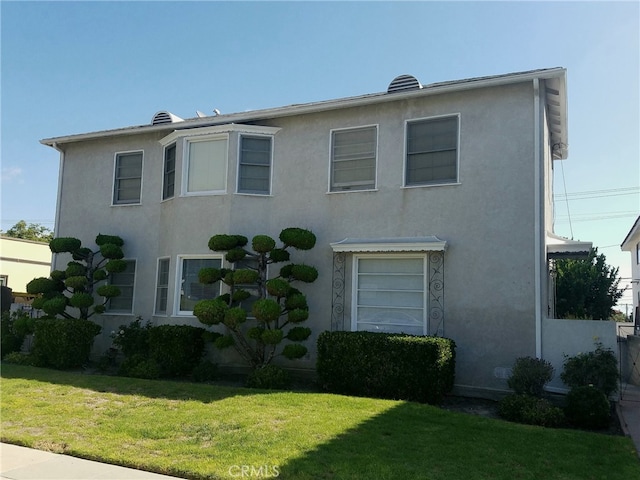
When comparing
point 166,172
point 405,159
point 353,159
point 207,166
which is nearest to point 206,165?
point 207,166

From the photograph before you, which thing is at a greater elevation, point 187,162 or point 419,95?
point 419,95

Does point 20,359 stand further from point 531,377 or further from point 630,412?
point 630,412

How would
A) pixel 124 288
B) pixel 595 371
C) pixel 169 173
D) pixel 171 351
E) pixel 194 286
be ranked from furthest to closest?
→ pixel 124 288
pixel 169 173
pixel 194 286
pixel 171 351
pixel 595 371

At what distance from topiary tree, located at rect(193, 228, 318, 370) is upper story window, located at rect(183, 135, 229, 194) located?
1.95 m

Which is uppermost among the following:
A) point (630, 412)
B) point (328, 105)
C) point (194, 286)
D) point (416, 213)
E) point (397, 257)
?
point (328, 105)

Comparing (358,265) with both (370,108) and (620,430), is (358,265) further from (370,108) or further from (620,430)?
(620,430)

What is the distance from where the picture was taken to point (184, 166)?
13.9 meters

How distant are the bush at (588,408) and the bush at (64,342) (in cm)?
1061

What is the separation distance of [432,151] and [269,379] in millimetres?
5999

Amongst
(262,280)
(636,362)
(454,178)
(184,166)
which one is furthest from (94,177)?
(636,362)

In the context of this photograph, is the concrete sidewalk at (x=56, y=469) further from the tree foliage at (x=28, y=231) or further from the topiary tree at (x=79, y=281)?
the tree foliage at (x=28, y=231)

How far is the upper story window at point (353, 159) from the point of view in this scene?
1262 cm

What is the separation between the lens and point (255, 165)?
1359cm

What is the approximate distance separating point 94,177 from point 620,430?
47.2 ft
